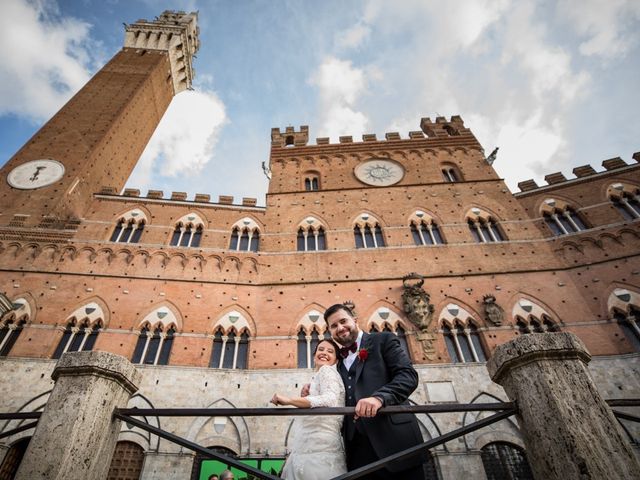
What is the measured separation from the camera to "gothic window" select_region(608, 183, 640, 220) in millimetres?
12719

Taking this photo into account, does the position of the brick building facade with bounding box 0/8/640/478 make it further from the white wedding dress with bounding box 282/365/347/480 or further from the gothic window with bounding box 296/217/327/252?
the white wedding dress with bounding box 282/365/347/480

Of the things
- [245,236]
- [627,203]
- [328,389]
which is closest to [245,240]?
[245,236]

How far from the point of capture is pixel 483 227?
13875 millimetres

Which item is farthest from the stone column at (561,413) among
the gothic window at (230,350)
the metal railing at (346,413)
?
the gothic window at (230,350)

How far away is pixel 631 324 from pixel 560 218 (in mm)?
4624

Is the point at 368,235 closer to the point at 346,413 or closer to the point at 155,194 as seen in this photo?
the point at 155,194

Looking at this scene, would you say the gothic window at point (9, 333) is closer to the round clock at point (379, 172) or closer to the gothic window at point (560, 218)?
the round clock at point (379, 172)

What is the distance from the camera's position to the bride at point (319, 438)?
233cm

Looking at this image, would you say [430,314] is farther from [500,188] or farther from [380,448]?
[380,448]

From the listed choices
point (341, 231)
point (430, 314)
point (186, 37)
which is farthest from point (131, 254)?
point (186, 37)

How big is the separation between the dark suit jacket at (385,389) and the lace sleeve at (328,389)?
71 millimetres

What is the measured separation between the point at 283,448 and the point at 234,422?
58.0 inches

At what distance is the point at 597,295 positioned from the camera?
35.9 ft

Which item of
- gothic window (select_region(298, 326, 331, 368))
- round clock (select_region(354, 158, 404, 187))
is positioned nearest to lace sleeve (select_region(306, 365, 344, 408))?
gothic window (select_region(298, 326, 331, 368))
